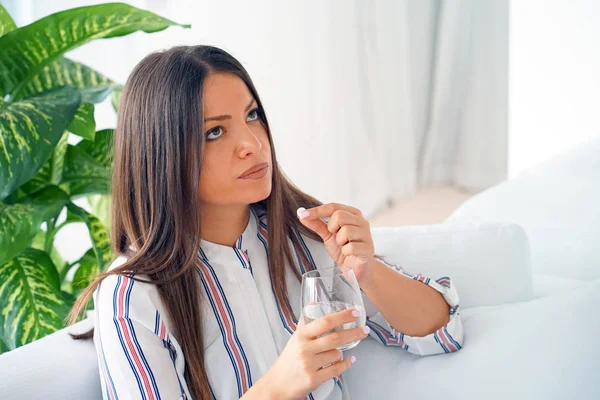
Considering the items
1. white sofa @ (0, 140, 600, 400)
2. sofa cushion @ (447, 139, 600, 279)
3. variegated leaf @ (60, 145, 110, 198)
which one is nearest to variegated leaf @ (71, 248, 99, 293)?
variegated leaf @ (60, 145, 110, 198)

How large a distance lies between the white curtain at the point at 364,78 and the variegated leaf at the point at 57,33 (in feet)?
3.61

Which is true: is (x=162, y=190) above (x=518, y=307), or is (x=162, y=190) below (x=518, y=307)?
above

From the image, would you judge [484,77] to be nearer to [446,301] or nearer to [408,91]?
[408,91]

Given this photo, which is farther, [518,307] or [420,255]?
[420,255]

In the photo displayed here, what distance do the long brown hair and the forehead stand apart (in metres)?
0.01

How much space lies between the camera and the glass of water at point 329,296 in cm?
94

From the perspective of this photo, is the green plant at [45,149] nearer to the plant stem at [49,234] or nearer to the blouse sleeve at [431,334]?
the plant stem at [49,234]

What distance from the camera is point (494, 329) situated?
127 cm

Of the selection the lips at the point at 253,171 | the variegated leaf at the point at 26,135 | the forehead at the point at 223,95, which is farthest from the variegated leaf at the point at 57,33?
the lips at the point at 253,171

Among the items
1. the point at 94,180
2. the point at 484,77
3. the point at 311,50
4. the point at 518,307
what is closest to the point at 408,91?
the point at 484,77

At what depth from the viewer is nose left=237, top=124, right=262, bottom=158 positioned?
122 cm

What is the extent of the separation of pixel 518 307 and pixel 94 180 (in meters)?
1.10

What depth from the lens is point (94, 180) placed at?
70.1 inches

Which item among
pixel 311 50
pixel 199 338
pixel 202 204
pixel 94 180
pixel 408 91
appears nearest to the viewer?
pixel 199 338
